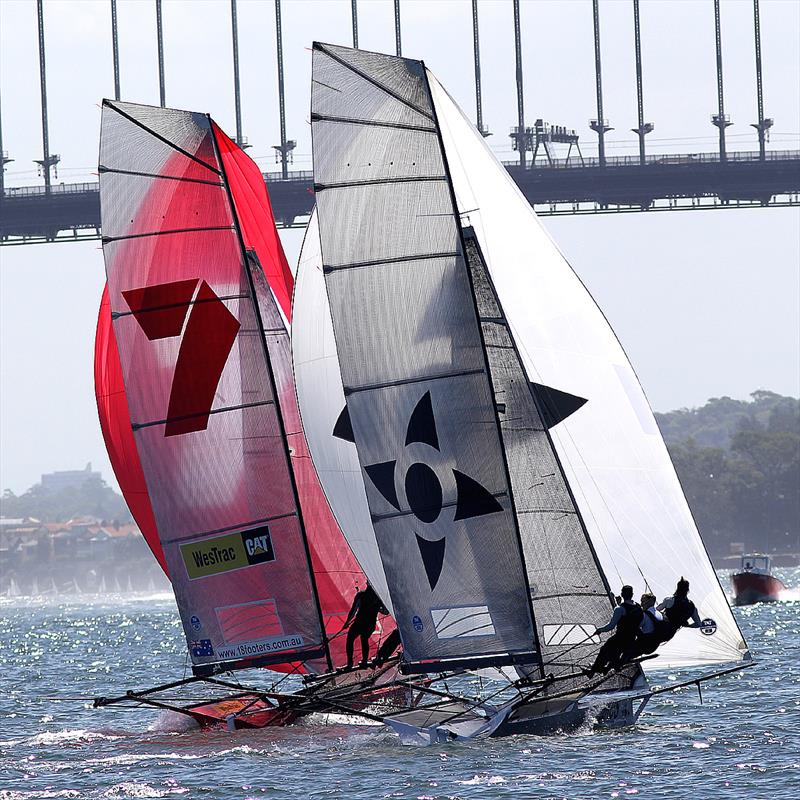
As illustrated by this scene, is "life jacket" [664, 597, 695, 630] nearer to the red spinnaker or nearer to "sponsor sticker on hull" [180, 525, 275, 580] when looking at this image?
"sponsor sticker on hull" [180, 525, 275, 580]

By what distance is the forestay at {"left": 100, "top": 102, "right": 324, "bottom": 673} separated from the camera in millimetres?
15039

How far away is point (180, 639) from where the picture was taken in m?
41.6

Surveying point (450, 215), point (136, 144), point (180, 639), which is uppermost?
point (136, 144)

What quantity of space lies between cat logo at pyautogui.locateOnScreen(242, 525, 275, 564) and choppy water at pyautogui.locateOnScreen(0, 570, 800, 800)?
1528 mm

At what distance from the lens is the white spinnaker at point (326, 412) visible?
1552 centimetres

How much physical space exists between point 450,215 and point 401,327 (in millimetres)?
931

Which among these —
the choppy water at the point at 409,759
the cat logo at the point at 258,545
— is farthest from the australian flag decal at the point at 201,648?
the cat logo at the point at 258,545

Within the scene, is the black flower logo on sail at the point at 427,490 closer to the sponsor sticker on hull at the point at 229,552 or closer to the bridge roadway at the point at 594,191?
the sponsor sticker on hull at the point at 229,552

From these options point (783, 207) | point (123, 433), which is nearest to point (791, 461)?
point (783, 207)

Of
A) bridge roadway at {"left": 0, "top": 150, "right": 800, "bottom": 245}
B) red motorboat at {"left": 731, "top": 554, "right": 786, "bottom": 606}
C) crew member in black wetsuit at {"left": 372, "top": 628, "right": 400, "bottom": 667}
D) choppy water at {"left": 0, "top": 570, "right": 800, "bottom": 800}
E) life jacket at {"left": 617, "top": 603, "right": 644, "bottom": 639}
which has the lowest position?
red motorboat at {"left": 731, "top": 554, "right": 786, "bottom": 606}

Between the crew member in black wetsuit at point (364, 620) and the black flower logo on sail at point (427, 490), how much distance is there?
198cm

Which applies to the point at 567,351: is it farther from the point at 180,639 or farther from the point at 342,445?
the point at 180,639

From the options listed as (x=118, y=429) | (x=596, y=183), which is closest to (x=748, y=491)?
(x=596, y=183)

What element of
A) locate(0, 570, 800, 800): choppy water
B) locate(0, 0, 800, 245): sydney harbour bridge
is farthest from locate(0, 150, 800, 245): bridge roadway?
locate(0, 570, 800, 800): choppy water
